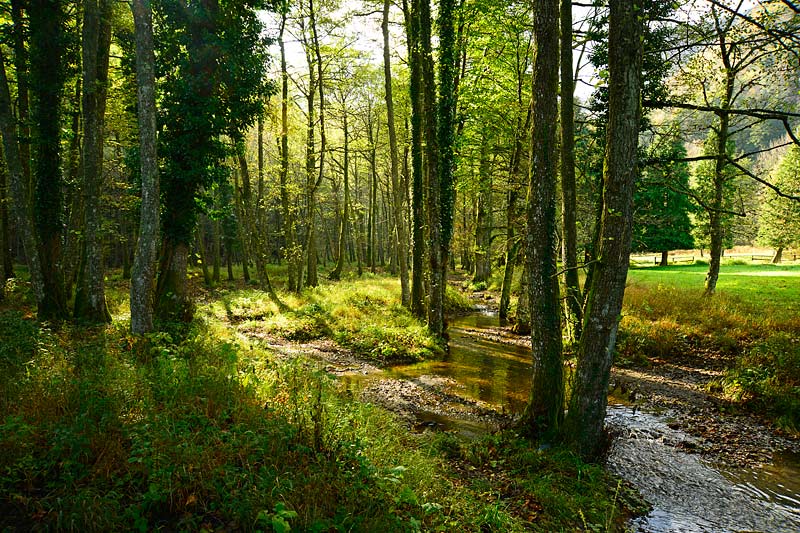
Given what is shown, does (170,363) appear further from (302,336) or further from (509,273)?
(509,273)

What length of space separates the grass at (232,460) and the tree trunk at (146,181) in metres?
1.27

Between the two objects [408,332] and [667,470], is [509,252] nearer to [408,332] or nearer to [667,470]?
[408,332]

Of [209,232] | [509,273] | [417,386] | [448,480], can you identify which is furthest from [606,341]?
[209,232]

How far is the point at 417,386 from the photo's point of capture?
994 centimetres

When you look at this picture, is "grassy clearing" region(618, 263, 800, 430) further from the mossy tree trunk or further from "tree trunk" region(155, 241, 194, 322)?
"tree trunk" region(155, 241, 194, 322)

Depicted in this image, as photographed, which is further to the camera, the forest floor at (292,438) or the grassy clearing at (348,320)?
the grassy clearing at (348,320)

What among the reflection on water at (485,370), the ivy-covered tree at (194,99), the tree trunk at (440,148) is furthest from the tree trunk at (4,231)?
the reflection on water at (485,370)

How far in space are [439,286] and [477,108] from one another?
8.76 meters

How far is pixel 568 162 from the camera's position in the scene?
1138cm

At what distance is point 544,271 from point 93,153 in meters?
12.0

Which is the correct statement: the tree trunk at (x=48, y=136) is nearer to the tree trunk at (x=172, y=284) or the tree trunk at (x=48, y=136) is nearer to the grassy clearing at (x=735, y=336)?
the tree trunk at (x=172, y=284)

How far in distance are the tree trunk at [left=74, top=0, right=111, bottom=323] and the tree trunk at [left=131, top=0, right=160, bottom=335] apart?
3.24 meters

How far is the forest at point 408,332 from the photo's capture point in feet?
14.3

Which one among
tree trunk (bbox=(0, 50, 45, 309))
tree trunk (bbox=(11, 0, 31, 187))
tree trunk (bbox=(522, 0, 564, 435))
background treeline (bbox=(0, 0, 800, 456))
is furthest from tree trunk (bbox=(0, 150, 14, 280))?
tree trunk (bbox=(522, 0, 564, 435))
